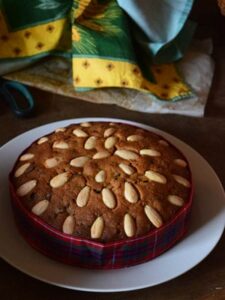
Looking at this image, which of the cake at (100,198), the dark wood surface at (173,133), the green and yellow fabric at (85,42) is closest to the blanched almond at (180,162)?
the cake at (100,198)

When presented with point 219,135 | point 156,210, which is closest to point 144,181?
point 156,210

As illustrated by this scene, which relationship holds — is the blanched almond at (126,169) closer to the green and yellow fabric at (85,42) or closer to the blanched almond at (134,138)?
the blanched almond at (134,138)

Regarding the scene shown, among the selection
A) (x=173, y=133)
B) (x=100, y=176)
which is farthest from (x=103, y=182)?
(x=173, y=133)

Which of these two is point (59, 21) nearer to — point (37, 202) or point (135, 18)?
point (135, 18)

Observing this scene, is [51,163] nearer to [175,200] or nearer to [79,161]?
[79,161]

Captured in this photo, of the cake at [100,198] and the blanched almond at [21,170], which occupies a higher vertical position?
the blanched almond at [21,170]

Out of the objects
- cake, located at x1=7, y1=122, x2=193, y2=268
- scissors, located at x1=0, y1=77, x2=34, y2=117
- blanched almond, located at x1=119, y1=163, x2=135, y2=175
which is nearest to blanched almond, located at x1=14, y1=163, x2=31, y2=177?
cake, located at x1=7, y1=122, x2=193, y2=268

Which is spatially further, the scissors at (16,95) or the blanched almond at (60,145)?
the scissors at (16,95)
